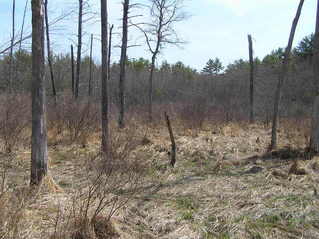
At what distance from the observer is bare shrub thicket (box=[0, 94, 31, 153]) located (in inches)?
278

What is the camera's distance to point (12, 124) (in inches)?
280

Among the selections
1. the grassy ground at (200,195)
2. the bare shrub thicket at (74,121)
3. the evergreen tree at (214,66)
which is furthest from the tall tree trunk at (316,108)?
the evergreen tree at (214,66)

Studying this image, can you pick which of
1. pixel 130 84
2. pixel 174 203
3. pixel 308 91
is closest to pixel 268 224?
pixel 174 203

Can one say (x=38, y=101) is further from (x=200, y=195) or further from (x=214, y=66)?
(x=214, y=66)

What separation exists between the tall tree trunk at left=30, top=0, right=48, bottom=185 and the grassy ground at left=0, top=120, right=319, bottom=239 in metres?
0.26

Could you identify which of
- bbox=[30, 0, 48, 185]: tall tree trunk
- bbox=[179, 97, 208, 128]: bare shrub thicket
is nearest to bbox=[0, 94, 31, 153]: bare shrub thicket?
bbox=[30, 0, 48, 185]: tall tree trunk

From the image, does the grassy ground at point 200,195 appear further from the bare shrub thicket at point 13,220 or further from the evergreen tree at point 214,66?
the evergreen tree at point 214,66

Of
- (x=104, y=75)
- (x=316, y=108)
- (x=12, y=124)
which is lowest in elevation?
(x=12, y=124)

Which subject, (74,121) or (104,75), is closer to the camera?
(104,75)

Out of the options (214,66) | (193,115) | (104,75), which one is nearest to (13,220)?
(104,75)

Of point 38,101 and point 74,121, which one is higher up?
point 38,101

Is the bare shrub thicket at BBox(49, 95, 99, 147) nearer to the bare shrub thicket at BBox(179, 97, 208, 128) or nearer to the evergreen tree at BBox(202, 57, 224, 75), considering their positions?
the bare shrub thicket at BBox(179, 97, 208, 128)

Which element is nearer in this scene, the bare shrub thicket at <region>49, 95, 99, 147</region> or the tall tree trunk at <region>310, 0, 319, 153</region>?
the tall tree trunk at <region>310, 0, 319, 153</region>

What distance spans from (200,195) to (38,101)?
277cm
